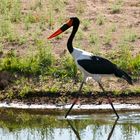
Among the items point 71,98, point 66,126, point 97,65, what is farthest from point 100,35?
point 66,126

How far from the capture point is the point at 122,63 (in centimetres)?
1389

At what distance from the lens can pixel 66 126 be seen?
11.8m

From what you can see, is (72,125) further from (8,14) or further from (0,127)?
(8,14)

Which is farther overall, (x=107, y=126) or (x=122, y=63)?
(x=122, y=63)

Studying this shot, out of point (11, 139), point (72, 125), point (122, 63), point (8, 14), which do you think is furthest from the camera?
point (8, 14)

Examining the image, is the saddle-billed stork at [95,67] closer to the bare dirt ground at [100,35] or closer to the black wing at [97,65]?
the black wing at [97,65]

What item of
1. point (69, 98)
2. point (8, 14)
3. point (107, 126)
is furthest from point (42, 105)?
point (8, 14)

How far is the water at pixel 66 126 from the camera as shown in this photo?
11266 millimetres

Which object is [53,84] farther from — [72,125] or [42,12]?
[42,12]

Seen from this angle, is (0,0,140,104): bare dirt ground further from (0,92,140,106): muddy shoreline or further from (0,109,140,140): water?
(0,109,140,140): water

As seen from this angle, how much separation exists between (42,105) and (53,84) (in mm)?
760

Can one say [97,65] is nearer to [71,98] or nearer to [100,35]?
[71,98]

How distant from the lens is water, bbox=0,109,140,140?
37.0 feet

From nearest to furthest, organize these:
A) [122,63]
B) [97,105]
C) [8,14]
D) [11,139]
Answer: [11,139] < [97,105] < [122,63] < [8,14]
